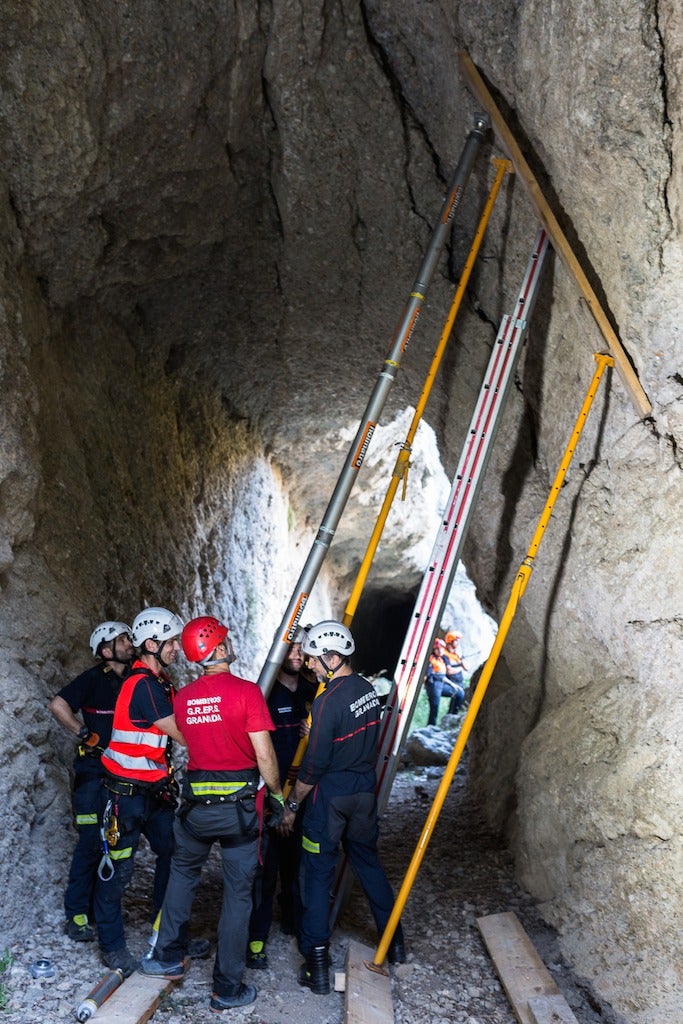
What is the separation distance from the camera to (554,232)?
5.05 metres

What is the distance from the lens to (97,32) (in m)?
4.92

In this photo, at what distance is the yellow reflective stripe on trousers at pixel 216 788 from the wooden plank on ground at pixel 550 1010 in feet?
5.28

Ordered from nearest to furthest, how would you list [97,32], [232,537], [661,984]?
[661,984] → [97,32] → [232,537]

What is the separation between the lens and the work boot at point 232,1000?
163 inches

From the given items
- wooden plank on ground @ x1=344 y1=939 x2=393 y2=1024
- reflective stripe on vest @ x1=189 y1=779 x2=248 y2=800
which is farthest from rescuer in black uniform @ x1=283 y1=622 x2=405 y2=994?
reflective stripe on vest @ x1=189 y1=779 x2=248 y2=800

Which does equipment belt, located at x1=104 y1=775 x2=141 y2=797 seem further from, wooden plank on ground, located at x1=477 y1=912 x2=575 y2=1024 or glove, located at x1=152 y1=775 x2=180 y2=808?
wooden plank on ground, located at x1=477 y1=912 x2=575 y2=1024

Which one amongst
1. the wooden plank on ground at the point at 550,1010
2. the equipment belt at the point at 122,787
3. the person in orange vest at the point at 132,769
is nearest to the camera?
the wooden plank on ground at the point at 550,1010

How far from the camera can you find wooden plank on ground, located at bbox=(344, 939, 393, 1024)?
4.12 metres

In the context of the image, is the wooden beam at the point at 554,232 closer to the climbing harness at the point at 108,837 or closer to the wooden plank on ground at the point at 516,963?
the wooden plank on ground at the point at 516,963

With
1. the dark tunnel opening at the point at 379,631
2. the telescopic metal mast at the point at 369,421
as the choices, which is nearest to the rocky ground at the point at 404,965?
the telescopic metal mast at the point at 369,421

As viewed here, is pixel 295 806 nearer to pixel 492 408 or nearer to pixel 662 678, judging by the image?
pixel 662 678

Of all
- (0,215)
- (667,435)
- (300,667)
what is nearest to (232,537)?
(300,667)

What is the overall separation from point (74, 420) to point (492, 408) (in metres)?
2.78

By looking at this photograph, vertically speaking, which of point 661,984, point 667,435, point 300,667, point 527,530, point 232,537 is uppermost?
point 667,435
